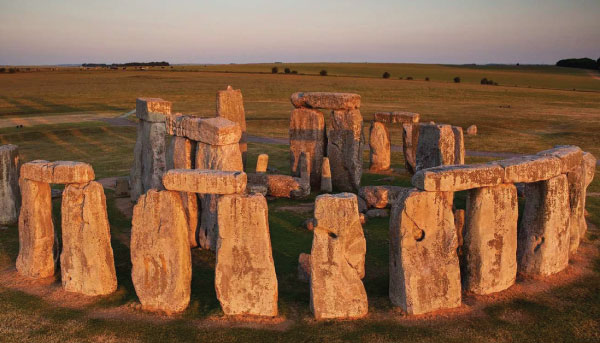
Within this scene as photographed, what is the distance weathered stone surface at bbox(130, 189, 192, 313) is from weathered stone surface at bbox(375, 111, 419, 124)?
39.1 ft

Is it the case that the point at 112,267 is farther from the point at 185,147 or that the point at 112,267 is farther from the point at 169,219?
the point at 185,147

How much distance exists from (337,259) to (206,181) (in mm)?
2385

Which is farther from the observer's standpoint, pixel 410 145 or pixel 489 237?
pixel 410 145

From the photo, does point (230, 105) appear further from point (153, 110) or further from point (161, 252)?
point (161, 252)

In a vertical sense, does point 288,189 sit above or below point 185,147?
below

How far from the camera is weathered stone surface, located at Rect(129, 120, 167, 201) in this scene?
13.9m

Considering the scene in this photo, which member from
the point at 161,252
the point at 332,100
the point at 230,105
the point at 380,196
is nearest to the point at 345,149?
the point at 332,100

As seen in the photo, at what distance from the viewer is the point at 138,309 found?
336 inches

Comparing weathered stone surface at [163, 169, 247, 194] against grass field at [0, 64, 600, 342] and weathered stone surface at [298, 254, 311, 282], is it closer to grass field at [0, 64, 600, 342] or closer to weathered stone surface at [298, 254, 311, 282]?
Result: grass field at [0, 64, 600, 342]

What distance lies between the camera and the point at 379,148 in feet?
62.1

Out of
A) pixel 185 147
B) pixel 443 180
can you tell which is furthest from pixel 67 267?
pixel 443 180

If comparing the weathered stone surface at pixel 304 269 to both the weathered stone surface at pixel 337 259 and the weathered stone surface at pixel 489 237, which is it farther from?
the weathered stone surface at pixel 489 237

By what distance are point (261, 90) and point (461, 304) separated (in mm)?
48670

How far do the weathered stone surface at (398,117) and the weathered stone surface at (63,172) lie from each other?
480 inches
